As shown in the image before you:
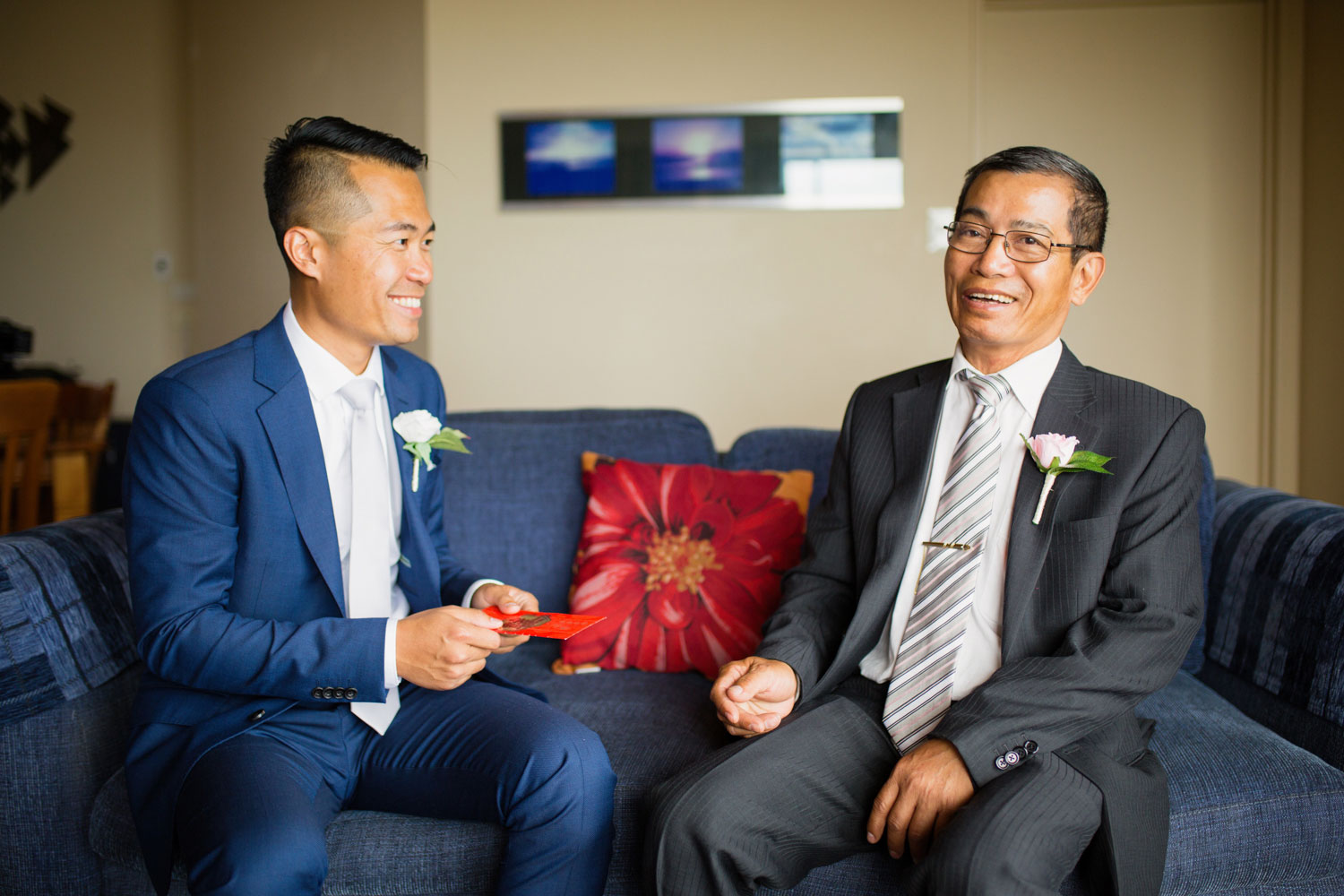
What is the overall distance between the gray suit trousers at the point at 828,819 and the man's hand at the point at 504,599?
15.3 inches

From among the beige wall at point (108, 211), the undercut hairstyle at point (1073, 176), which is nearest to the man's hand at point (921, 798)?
the undercut hairstyle at point (1073, 176)

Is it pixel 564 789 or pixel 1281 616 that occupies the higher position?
pixel 1281 616

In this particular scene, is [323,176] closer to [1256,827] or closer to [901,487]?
[901,487]

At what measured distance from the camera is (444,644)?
4.78 ft

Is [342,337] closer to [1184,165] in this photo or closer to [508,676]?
[508,676]

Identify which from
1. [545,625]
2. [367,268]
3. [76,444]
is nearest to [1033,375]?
[545,625]

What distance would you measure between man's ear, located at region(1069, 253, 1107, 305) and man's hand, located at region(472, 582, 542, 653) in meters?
1.07

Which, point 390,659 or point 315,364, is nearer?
point 390,659

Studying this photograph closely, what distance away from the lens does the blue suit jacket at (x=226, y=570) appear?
1444 millimetres

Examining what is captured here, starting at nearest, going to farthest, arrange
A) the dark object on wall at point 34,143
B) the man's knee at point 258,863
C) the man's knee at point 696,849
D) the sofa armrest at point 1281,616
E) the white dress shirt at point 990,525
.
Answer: the man's knee at point 258,863, the man's knee at point 696,849, the white dress shirt at point 990,525, the sofa armrest at point 1281,616, the dark object on wall at point 34,143

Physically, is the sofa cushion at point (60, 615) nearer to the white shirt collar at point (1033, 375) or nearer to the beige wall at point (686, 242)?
the white shirt collar at point (1033, 375)

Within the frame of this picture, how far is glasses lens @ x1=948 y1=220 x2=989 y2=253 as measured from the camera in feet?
5.43

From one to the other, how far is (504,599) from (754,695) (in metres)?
0.46

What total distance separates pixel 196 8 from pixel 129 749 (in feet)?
18.8
